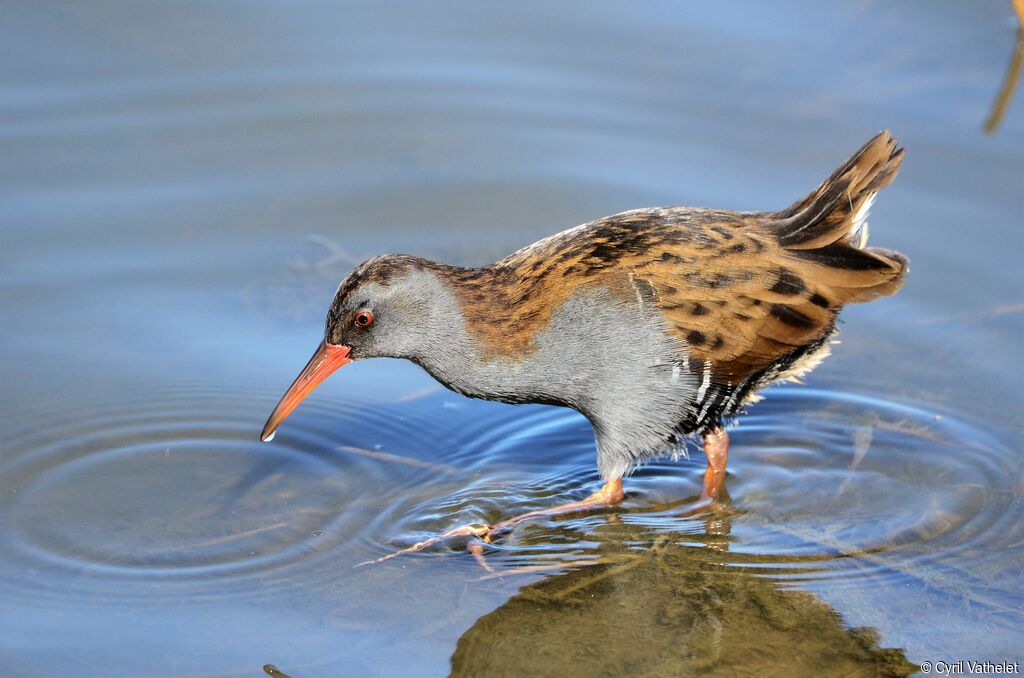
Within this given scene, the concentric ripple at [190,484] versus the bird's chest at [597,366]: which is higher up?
the bird's chest at [597,366]

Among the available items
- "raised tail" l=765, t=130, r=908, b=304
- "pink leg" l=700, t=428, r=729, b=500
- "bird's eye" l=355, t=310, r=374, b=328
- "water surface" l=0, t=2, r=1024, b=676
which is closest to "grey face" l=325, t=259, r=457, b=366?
"bird's eye" l=355, t=310, r=374, b=328

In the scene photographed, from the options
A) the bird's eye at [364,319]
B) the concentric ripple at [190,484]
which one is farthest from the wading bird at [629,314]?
the concentric ripple at [190,484]

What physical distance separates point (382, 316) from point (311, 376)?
40cm

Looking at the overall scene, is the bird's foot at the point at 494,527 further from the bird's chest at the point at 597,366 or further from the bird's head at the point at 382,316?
the bird's head at the point at 382,316

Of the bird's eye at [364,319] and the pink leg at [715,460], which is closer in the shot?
the bird's eye at [364,319]

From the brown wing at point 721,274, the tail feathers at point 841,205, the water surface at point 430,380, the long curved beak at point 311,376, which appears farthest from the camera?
the tail feathers at point 841,205

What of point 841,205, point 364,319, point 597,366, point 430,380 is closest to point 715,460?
point 597,366

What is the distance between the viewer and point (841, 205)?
18.6 ft

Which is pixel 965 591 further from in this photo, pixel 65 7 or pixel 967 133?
pixel 65 7

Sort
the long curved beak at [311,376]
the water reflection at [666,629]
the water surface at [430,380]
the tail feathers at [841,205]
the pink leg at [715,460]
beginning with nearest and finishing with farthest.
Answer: the water reflection at [666,629], the water surface at [430,380], the long curved beak at [311,376], the tail feathers at [841,205], the pink leg at [715,460]

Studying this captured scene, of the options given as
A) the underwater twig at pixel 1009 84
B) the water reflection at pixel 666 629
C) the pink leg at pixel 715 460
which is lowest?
the water reflection at pixel 666 629

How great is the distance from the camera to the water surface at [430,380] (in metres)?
4.99

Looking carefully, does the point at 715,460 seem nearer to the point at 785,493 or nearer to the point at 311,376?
the point at 785,493

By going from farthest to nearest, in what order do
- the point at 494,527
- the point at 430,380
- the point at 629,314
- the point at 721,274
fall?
the point at 430,380
the point at 494,527
the point at 721,274
the point at 629,314
